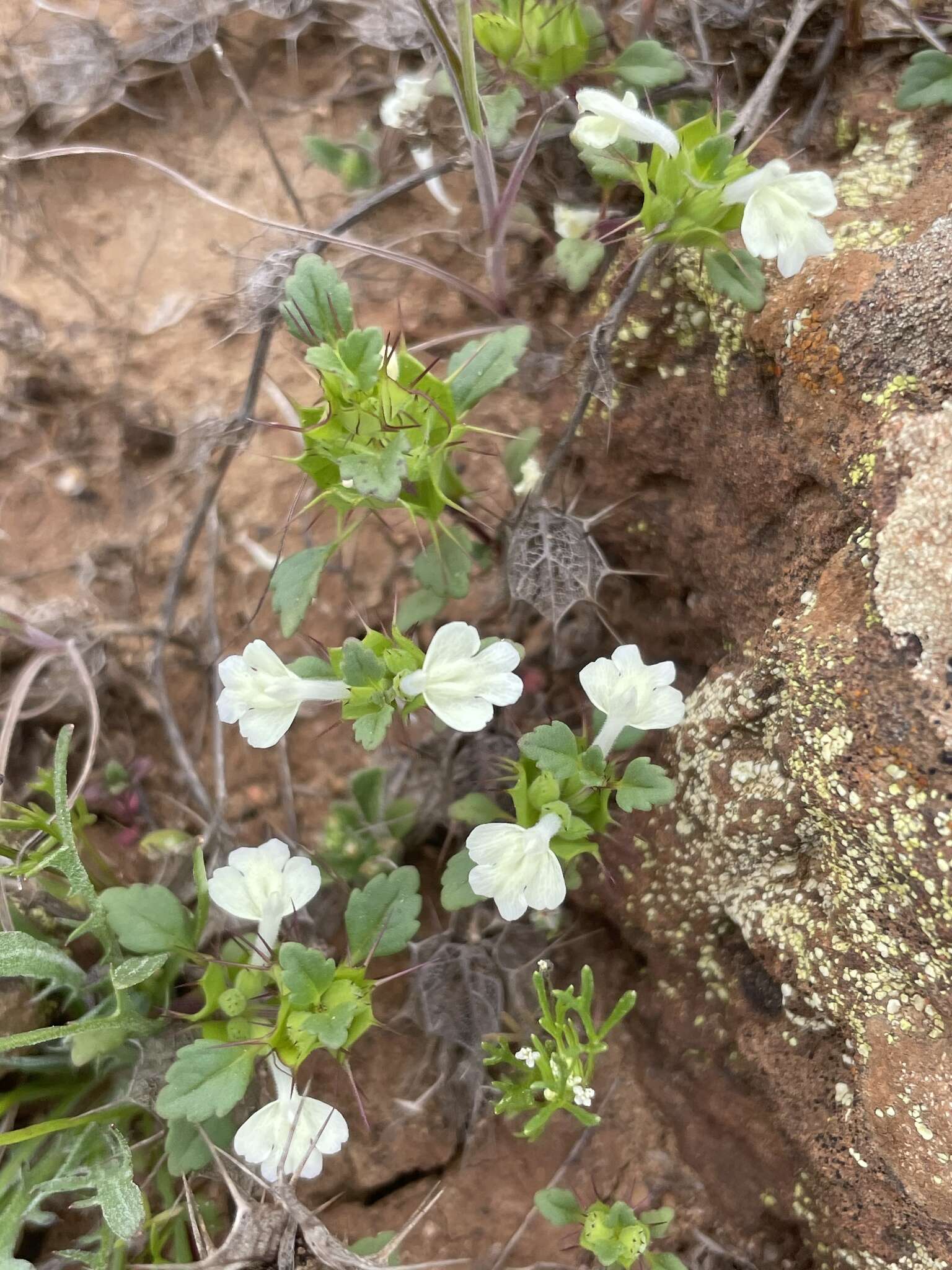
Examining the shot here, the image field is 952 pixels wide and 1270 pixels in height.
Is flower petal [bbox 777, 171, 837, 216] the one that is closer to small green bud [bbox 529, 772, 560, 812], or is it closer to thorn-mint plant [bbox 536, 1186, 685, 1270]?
small green bud [bbox 529, 772, 560, 812]

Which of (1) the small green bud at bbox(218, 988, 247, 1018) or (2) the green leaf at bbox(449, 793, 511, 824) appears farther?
(2) the green leaf at bbox(449, 793, 511, 824)

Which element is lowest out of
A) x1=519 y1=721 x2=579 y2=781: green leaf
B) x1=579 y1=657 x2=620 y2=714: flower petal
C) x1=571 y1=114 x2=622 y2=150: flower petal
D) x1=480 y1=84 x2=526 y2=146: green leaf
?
x1=519 y1=721 x2=579 y2=781: green leaf

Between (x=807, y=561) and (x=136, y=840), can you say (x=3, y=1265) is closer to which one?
(x=136, y=840)

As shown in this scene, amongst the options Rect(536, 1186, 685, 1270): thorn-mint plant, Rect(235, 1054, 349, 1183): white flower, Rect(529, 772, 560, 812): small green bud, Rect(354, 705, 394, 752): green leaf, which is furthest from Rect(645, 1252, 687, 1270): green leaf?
Rect(354, 705, 394, 752): green leaf

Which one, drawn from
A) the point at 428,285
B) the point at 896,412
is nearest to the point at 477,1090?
the point at 896,412

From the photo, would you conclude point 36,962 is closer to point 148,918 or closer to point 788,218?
point 148,918

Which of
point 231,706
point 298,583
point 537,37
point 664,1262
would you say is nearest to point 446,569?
point 298,583
